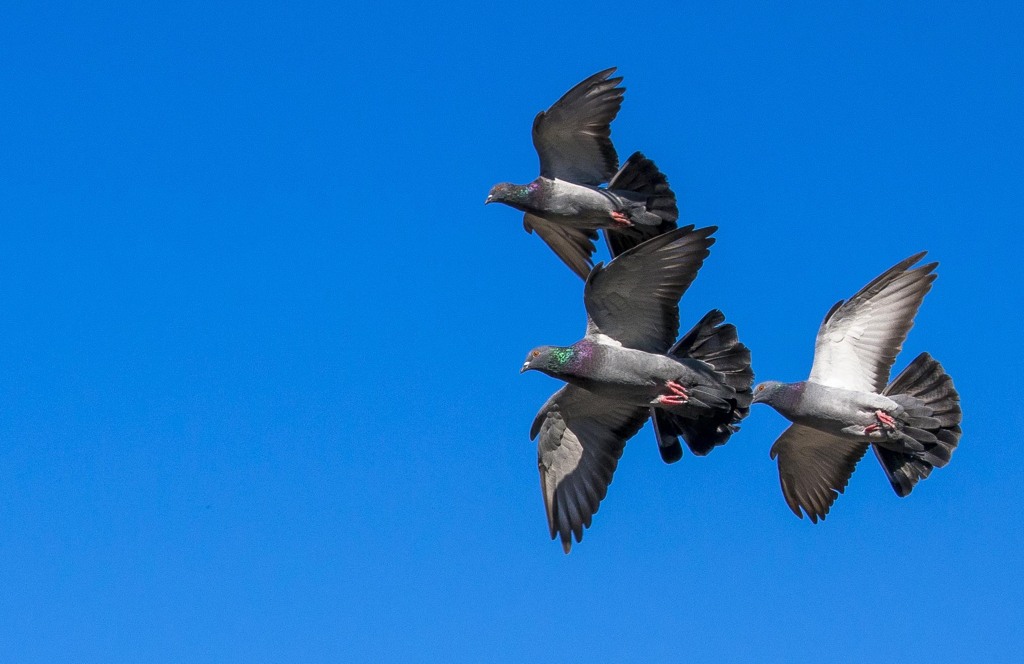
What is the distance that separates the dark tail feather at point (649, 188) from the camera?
17.2 m

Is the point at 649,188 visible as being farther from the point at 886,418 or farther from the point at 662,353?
the point at 886,418

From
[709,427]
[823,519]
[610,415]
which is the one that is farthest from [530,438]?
[823,519]

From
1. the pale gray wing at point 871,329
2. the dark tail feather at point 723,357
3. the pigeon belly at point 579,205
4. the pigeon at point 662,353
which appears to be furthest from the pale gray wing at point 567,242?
the pale gray wing at point 871,329

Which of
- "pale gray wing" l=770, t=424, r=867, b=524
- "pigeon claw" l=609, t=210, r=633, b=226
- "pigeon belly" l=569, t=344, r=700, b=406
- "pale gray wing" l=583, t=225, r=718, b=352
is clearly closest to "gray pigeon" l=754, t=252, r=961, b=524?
"pale gray wing" l=770, t=424, r=867, b=524

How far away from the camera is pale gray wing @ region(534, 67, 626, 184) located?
17.5 m

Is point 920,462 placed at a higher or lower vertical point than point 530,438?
lower

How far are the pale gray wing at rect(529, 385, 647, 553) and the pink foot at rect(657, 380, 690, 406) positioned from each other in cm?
156

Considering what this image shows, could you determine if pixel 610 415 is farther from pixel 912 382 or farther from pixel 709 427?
pixel 912 382

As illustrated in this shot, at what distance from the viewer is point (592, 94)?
1752 centimetres

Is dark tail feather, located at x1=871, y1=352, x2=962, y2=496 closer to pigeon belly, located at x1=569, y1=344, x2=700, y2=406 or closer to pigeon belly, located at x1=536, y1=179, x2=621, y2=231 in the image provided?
pigeon belly, located at x1=569, y1=344, x2=700, y2=406

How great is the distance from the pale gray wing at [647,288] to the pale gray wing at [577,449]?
1.44 m

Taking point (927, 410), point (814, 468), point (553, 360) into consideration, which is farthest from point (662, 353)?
point (814, 468)

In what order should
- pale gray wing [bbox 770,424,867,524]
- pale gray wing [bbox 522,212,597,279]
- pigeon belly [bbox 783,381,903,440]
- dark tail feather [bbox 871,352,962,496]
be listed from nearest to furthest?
1. pigeon belly [bbox 783,381,903,440]
2. dark tail feather [bbox 871,352,962,496]
3. pale gray wing [bbox 770,424,867,524]
4. pale gray wing [bbox 522,212,597,279]

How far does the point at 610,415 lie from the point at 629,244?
6.91ft
